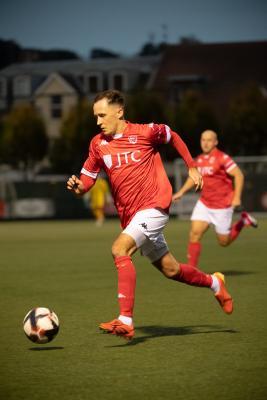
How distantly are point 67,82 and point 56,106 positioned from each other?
2.25m

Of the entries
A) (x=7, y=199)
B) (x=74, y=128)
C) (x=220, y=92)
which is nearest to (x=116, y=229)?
(x=7, y=199)

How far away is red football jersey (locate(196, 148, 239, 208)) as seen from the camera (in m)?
13.7

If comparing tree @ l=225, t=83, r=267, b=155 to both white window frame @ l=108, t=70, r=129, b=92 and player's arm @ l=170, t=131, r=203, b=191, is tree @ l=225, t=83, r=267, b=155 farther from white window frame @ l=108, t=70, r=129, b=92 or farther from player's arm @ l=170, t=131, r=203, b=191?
player's arm @ l=170, t=131, r=203, b=191

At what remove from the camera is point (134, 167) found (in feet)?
26.0

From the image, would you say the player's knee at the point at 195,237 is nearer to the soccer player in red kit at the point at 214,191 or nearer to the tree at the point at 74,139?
the soccer player in red kit at the point at 214,191

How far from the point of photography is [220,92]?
236 ft

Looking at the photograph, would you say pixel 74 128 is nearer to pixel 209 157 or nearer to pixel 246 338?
pixel 209 157

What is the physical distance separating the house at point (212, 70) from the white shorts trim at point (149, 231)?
63.2m

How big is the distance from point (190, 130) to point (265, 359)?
5403 centimetres

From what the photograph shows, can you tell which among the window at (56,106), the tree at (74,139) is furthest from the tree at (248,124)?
the window at (56,106)

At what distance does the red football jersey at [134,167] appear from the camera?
7891mm

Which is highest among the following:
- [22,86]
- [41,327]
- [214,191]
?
[41,327]

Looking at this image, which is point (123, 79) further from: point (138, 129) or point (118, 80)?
point (138, 129)

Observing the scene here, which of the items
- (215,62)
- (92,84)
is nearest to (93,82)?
(92,84)
